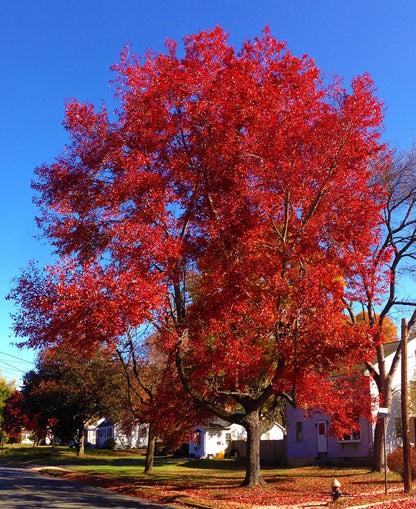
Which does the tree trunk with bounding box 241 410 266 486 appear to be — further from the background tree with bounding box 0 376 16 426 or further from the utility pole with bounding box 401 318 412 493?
the background tree with bounding box 0 376 16 426

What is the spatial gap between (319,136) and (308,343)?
6990 mm

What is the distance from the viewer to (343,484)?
22750 mm

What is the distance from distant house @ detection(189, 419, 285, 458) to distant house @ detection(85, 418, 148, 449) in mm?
15686

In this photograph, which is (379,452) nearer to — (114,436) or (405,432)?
(405,432)

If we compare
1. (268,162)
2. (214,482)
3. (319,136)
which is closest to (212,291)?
(268,162)

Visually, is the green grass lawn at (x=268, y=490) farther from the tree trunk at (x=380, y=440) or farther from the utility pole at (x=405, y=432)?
the tree trunk at (x=380, y=440)

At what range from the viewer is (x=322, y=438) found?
34.6 meters

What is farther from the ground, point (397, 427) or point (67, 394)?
point (67, 394)

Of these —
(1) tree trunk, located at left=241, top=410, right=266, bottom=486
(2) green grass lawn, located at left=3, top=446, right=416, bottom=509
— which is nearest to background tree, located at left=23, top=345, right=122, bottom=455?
(2) green grass lawn, located at left=3, top=446, right=416, bottom=509

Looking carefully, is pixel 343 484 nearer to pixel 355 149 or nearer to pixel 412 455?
pixel 412 455

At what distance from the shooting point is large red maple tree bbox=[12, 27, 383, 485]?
664 inches

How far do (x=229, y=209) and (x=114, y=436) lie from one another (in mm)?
65413

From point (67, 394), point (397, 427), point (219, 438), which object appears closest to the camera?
point (397, 427)

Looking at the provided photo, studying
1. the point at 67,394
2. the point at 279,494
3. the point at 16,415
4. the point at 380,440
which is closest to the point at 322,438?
the point at 380,440
